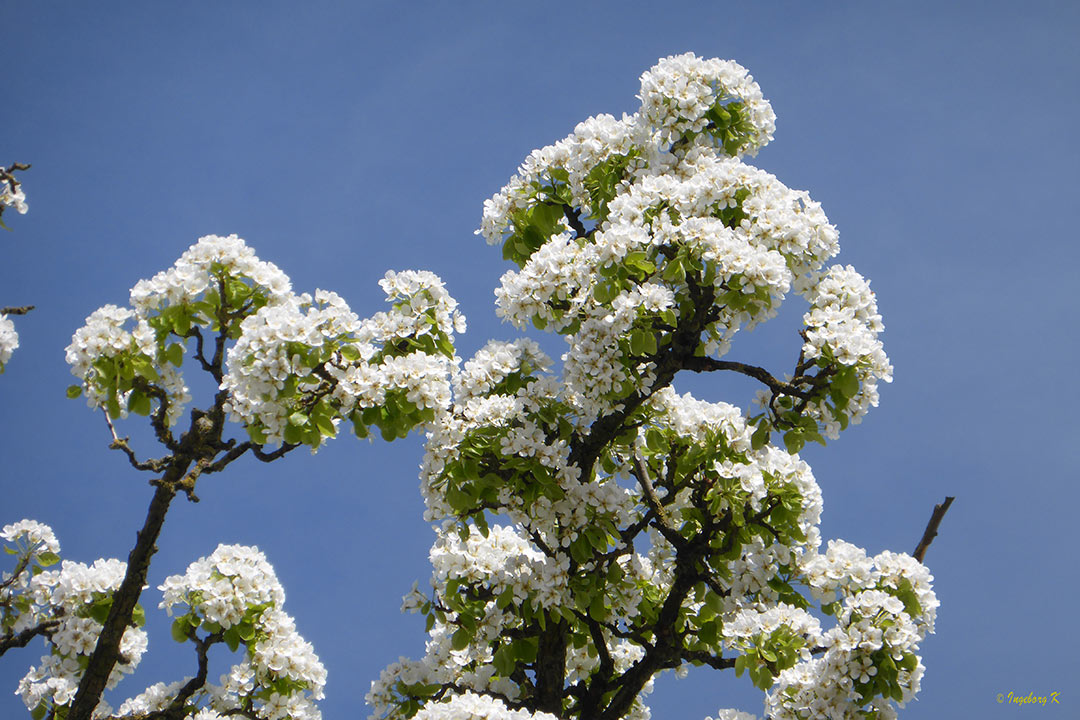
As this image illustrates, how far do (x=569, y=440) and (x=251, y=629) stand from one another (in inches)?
102

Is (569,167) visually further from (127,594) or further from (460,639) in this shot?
(127,594)

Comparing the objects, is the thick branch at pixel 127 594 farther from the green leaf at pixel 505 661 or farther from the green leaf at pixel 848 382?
the green leaf at pixel 848 382

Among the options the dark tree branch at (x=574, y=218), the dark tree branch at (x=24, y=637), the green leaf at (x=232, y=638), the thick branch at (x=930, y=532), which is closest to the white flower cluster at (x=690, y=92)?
the dark tree branch at (x=574, y=218)

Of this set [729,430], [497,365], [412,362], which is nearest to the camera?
[412,362]

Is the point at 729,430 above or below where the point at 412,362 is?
above

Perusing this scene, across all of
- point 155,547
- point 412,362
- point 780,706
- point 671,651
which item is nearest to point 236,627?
point 155,547

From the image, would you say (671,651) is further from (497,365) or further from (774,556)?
(497,365)

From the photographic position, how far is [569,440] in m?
7.51

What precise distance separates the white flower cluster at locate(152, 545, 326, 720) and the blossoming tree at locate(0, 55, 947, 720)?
0.07ft

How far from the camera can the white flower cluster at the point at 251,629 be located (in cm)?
676

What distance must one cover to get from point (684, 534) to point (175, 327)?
424cm

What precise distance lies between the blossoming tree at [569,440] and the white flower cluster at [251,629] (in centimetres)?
2

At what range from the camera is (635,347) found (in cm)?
650

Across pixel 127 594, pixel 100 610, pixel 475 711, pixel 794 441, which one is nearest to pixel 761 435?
pixel 794 441
